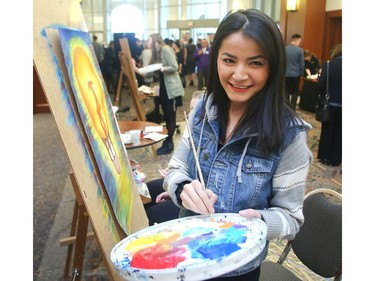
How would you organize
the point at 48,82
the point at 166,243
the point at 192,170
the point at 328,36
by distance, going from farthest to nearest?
the point at 328,36 < the point at 192,170 < the point at 48,82 < the point at 166,243

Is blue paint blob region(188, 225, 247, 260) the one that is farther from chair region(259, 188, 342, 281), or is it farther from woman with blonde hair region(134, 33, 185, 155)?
woman with blonde hair region(134, 33, 185, 155)

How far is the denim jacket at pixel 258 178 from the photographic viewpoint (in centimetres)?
97

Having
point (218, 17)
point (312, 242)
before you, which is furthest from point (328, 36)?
point (312, 242)

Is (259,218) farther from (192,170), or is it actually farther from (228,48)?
(228,48)

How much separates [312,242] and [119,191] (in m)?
0.78

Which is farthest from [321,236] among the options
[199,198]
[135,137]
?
[135,137]

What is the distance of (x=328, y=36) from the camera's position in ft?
31.0

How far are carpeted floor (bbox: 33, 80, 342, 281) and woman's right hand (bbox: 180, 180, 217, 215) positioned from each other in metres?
1.71

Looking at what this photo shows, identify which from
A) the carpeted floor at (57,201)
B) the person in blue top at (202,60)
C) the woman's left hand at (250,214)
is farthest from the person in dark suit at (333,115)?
the person in blue top at (202,60)

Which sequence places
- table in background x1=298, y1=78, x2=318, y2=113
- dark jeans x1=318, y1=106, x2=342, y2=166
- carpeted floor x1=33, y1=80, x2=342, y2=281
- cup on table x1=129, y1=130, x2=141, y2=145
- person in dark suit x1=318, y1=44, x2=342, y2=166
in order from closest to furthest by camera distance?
carpeted floor x1=33, y1=80, x2=342, y2=281
cup on table x1=129, y1=130, x2=141, y2=145
person in dark suit x1=318, y1=44, x2=342, y2=166
dark jeans x1=318, y1=106, x2=342, y2=166
table in background x1=298, y1=78, x2=318, y2=113

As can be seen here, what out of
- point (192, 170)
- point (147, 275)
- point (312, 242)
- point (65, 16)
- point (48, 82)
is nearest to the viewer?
point (147, 275)

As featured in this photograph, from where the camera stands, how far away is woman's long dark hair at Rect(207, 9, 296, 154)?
945mm

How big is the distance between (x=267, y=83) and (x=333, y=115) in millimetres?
3911

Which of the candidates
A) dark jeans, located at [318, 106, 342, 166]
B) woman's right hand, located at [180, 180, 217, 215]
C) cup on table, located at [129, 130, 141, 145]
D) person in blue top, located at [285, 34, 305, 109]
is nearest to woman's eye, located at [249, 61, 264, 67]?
woman's right hand, located at [180, 180, 217, 215]
